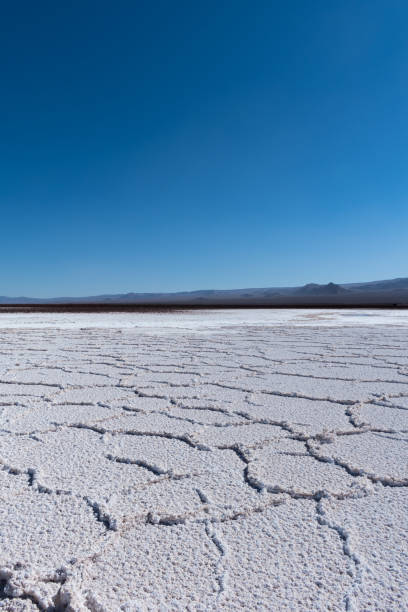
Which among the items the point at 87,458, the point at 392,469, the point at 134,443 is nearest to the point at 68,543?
the point at 87,458

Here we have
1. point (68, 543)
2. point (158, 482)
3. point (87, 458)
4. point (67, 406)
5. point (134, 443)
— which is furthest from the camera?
point (67, 406)

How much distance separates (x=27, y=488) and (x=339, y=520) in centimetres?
74

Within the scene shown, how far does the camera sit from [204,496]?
3.26 feet

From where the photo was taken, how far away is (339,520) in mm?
894

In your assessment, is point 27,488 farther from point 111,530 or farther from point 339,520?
point 339,520

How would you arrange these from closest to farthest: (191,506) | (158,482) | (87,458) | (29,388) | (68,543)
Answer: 1. (68,543)
2. (191,506)
3. (158,482)
4. (87,458)
5. (29,388)

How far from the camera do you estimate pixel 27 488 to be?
3.41ft

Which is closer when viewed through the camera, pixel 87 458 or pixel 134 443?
pixel 87 458

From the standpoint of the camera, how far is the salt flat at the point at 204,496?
701 millimetres

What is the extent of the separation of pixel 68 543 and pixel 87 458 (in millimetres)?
425

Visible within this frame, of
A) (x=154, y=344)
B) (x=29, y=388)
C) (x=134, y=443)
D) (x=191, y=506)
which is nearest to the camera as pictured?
(x=191, y=506)

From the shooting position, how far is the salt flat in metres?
0.70

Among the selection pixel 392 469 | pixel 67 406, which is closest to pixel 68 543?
pixel 392 469

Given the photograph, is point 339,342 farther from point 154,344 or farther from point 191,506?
point 191,506
